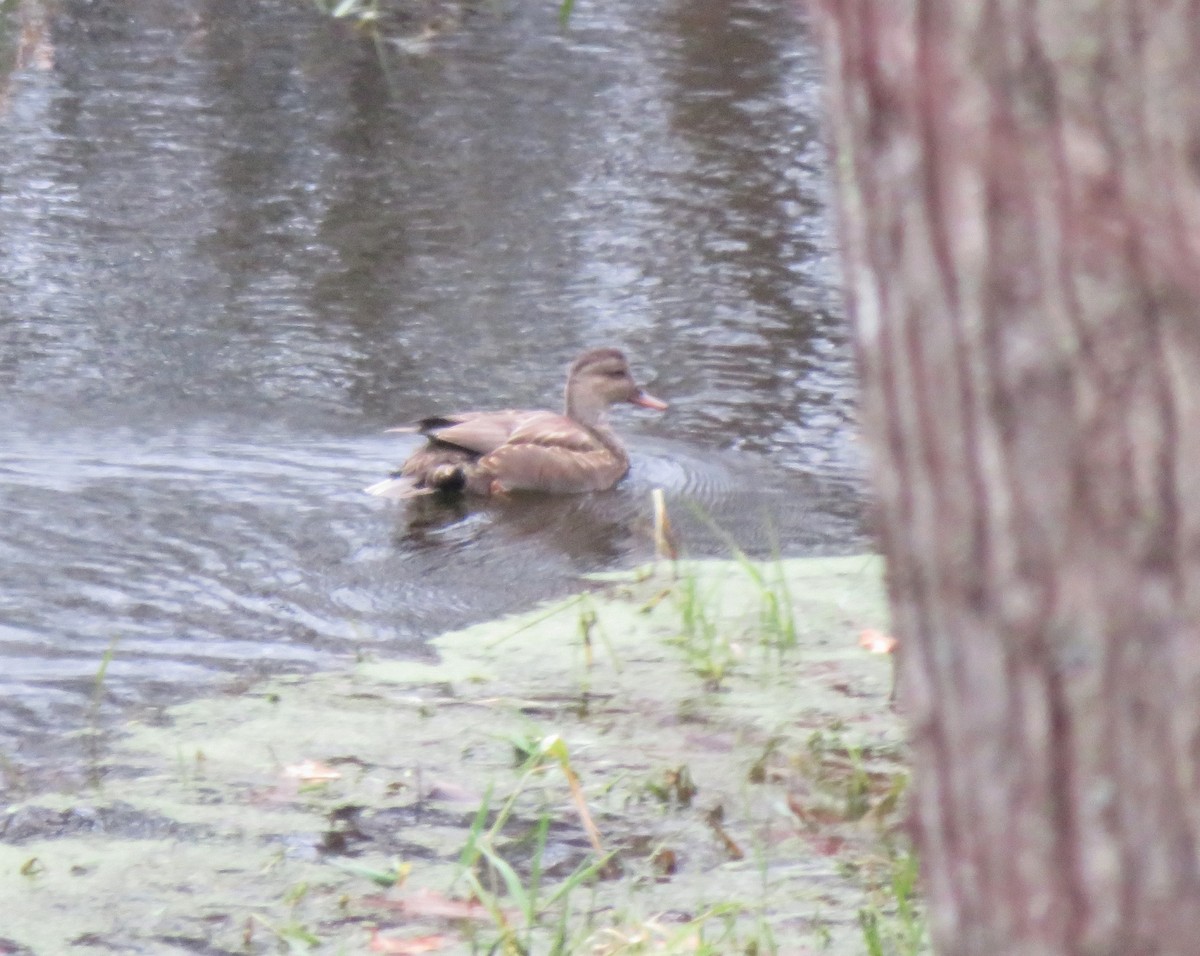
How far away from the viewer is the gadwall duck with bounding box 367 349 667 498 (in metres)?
8.02

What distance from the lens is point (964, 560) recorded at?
6.59ft

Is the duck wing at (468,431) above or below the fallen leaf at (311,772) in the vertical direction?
below

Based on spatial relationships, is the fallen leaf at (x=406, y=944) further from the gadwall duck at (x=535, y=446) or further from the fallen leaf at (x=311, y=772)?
the gadwall duck at (x=535, y=446)

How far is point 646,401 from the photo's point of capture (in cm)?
883

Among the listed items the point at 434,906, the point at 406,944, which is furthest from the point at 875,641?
the point at 406,944

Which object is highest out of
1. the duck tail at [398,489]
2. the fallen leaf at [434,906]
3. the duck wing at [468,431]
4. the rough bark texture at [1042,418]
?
the rough bark texture at [1042,418]

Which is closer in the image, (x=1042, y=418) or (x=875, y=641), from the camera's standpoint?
(x=1042, y=418)

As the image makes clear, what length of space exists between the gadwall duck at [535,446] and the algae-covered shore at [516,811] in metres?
1.97

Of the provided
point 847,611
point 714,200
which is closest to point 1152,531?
point 847,611

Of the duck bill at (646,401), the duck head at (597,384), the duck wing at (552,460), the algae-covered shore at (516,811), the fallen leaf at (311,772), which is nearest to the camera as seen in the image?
the algae-covered shore at (516,811)

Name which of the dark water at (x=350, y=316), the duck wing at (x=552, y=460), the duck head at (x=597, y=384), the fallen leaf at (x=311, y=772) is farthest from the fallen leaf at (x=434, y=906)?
the duck head at (x=597, y=384)

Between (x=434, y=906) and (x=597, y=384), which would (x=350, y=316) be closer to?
(x=597, y=384)

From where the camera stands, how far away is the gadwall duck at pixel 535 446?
8016 mm

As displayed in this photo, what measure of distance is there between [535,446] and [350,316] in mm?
2226
